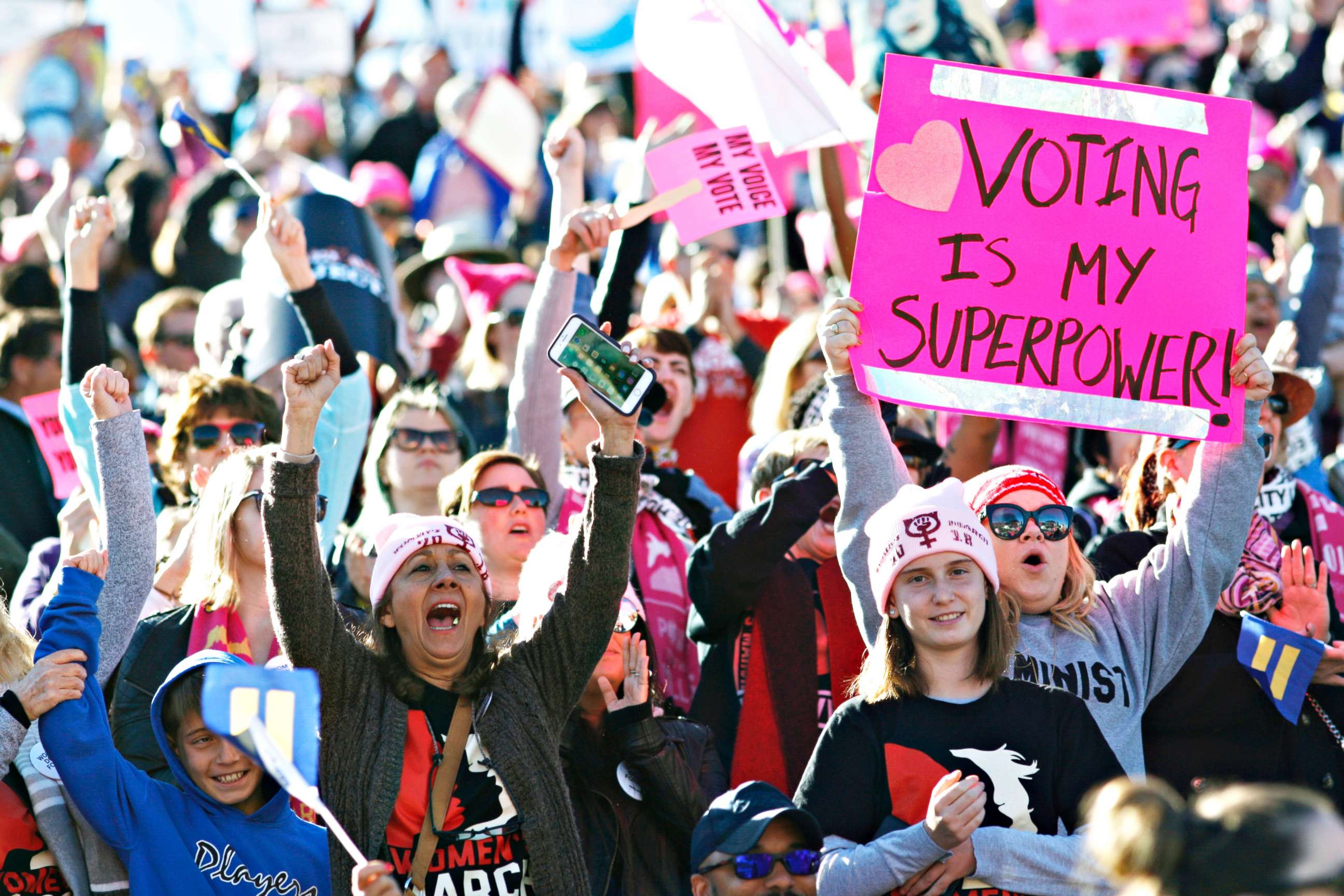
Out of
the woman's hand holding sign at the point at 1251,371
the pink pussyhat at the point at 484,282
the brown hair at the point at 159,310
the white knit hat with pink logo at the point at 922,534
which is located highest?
the pink pussyhat at the point at 484,282

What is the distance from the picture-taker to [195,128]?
16.9 ft

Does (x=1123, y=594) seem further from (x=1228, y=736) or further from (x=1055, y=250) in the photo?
(x=1055, y=250)

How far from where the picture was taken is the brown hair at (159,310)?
22.6 feet

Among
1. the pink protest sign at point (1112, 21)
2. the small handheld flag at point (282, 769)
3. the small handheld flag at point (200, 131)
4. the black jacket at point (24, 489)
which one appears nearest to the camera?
the small handheld flag at point (282, 769)

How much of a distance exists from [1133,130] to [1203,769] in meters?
1.53

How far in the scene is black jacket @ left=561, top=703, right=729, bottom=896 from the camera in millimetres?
3779

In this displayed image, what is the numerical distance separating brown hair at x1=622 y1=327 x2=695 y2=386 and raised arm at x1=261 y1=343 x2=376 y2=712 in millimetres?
2204

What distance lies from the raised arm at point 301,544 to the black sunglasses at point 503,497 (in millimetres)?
1115

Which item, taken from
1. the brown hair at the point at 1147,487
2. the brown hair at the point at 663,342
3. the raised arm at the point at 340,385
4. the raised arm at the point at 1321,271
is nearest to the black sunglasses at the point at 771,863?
the brown hair at the point at 1147,487

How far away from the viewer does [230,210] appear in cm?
870

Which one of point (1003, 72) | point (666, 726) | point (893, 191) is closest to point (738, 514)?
point (666, 726)

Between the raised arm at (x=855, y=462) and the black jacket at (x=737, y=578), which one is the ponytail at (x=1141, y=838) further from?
the black jacket at (x=737, y=578)

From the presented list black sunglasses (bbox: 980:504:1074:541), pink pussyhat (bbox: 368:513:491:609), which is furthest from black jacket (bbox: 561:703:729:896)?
black sunglasses (bbox: 980:504:1074:541)

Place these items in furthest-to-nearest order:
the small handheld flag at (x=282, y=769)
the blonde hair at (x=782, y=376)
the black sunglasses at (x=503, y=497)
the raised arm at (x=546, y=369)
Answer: the blonde hair at (x=782, y=376) → the raised arm at (x=546, y=369) → the black sunglasses at (x=503, y=497) → the small handheld flag at (x=282, y=769)
